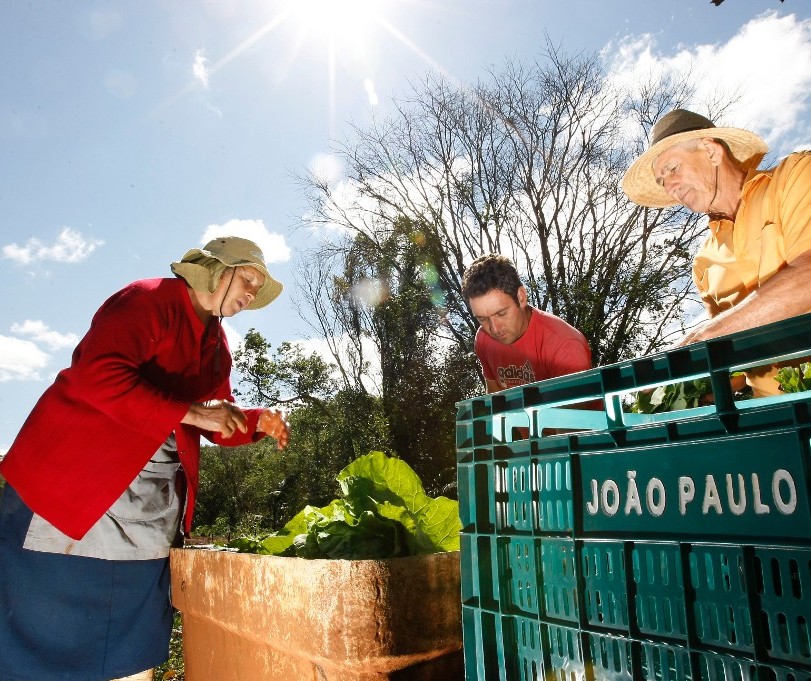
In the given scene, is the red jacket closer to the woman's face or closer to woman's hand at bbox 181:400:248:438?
woman's hand at bbox 181:400:248:438

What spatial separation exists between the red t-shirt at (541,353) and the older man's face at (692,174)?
637 millimetres

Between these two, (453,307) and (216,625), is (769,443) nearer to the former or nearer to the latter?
(216,625)

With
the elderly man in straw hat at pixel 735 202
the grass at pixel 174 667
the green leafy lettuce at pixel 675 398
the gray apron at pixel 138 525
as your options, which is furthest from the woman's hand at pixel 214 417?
the grass at pixel 174 667

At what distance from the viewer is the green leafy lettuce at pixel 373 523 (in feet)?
5.14

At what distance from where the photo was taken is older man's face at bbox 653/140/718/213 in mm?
2145

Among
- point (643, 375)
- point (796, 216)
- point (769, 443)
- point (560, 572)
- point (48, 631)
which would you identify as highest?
point (796, 216)

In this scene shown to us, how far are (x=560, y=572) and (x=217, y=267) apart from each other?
1.67 meters

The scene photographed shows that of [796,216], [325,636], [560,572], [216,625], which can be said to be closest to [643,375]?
[560,572]

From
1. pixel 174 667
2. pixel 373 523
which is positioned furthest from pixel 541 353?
pixel 174 667

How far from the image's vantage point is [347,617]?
1.20m

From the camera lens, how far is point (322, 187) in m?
16.0

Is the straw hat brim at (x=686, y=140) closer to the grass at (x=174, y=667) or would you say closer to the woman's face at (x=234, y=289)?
the woman's face at (x=234, y=289)

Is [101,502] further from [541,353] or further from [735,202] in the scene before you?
[735,202]

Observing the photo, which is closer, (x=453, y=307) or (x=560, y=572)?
(x=560, y=572)
